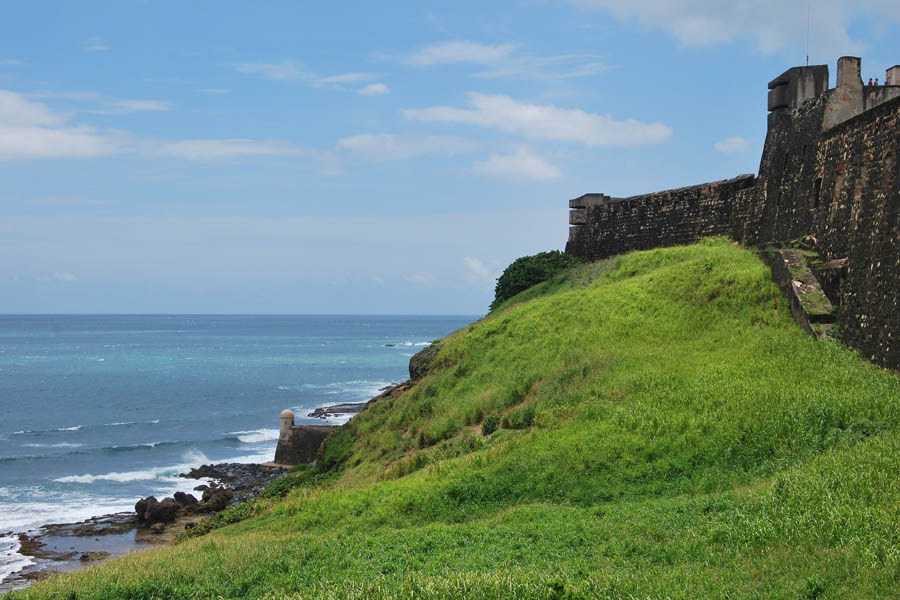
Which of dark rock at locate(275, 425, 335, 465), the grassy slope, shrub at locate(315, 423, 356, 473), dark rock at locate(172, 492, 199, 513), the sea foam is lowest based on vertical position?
the sea foam

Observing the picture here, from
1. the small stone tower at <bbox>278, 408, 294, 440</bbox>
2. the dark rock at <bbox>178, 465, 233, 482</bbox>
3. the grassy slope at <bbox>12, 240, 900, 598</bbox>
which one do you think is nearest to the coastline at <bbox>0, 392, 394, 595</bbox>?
the dark rock at <bbox>178, 465, 233, 482</bbox>

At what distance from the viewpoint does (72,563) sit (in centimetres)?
2192

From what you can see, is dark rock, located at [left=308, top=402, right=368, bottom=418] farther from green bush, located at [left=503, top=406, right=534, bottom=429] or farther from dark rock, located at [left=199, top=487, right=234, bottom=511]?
green bush, located at [left=503, top=406, right=534, bottom=429]

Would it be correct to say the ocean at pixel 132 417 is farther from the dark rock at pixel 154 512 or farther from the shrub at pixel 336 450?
the shrub at pixel 336 450

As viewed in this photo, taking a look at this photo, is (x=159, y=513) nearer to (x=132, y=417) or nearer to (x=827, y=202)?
(x=827, y=202)

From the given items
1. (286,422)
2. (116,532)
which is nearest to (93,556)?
(116,532)

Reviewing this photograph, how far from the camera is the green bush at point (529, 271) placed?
31.9 metres

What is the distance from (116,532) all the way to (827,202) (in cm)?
2312

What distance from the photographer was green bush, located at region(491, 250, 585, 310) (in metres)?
31.9

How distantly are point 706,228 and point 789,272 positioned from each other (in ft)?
27.8

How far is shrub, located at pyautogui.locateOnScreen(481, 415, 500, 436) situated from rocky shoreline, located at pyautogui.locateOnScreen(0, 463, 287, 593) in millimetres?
12402

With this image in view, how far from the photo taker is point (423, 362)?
2478 centimetres

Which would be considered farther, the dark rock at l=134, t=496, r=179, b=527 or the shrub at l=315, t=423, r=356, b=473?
the dark rock at l=134, t=496, r=179, b=527

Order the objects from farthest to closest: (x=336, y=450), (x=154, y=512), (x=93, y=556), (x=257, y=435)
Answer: (x=257, y=435) < (x=154, y=512) < (x=93, y=556) < (x=336, y=450)
